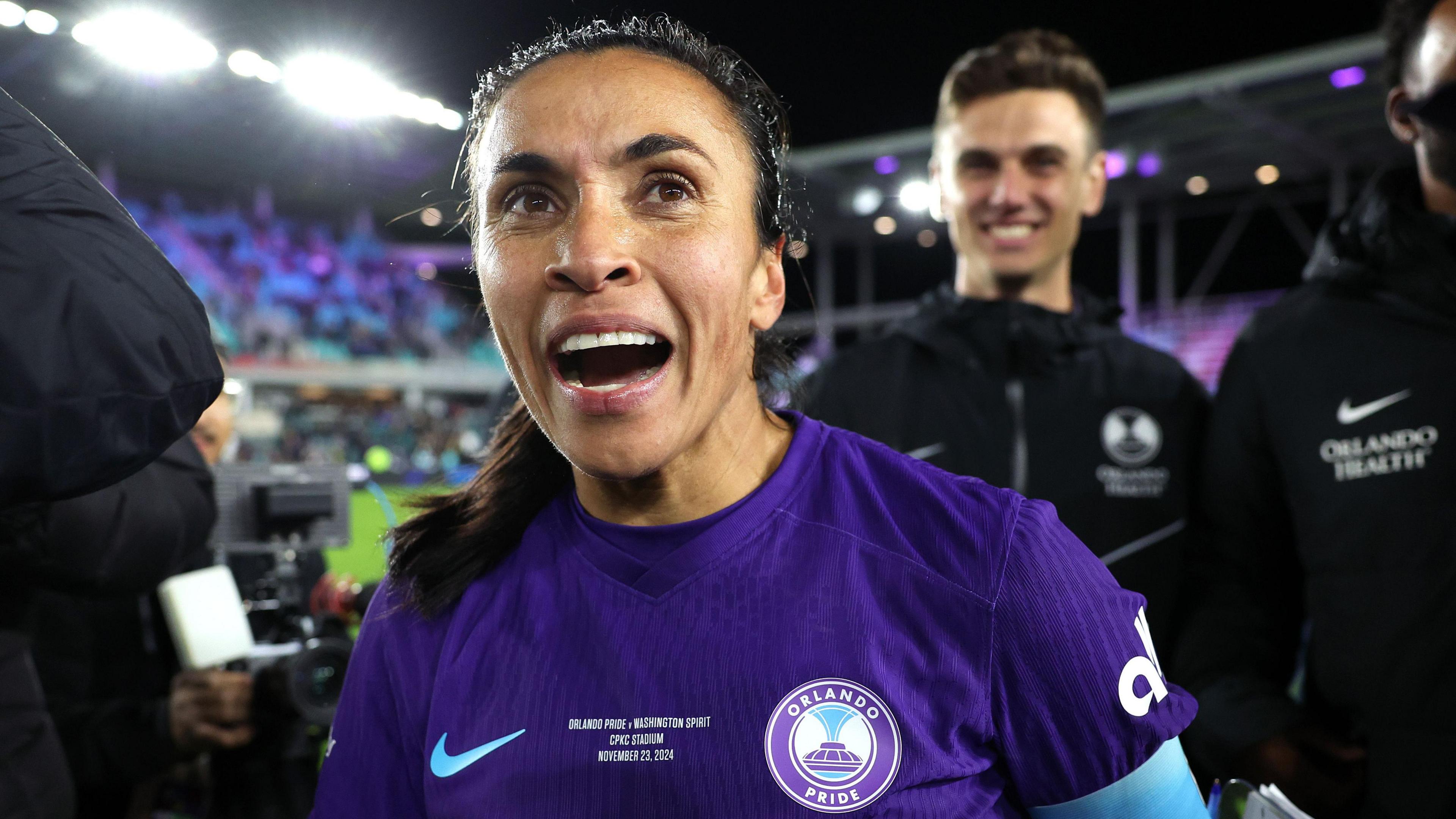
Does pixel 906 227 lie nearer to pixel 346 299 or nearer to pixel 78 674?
pixel 346 299

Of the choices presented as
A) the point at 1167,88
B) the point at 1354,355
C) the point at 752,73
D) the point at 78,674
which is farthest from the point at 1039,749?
the point at 1167,88

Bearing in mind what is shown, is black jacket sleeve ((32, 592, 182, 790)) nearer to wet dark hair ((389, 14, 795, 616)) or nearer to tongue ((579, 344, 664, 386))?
wet dark hair ((389, 14, 795, 616))

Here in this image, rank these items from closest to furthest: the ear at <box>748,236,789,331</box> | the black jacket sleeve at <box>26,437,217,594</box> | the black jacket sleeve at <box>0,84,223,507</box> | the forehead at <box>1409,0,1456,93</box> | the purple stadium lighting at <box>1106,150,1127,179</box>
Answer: the black jacket sleeve at <box>0,84,223,507</box> < the ear at <box>748,236,789,331</box> < the black jacket sleeve at <box>26,437,217,594</box> < the forehead at <box>1409,0,1456,93</box> < the purple stadium lighting at <box>1106,150,1127,179</box>

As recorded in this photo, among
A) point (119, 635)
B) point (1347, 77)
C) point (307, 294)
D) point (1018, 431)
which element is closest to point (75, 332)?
point (1018, 431)

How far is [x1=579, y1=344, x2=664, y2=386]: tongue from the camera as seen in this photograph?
4.22ft

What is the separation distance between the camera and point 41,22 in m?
1.01

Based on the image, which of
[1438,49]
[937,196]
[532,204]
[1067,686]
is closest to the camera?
[1067,686]

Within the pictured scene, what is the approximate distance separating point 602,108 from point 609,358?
324 millimetres

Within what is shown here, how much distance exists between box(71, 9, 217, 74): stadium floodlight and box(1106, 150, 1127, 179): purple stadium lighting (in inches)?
611

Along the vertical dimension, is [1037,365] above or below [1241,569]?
above

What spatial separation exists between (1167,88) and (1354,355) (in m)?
12.2

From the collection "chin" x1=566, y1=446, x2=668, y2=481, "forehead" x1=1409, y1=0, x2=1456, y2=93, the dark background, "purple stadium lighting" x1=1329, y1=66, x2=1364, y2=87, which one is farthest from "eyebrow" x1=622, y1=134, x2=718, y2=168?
"purple stadium lighting" x1=1329, y1=66, x2=1364, y2=87

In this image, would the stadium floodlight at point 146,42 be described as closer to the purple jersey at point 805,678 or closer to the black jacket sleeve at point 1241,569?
the purple jersey at point 805,678

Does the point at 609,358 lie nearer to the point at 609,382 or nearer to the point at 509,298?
the point at 609,382
